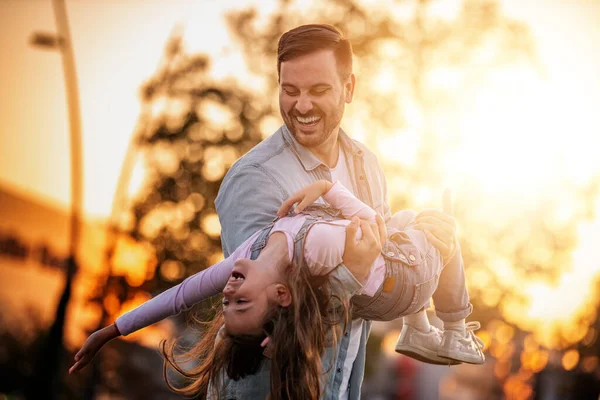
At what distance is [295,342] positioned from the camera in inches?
156

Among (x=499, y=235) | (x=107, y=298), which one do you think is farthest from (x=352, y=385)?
(x=499, y=235)

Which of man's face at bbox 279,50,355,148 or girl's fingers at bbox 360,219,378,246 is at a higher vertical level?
man's face at bbox 279,50,355,148

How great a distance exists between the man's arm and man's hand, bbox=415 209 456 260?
2.54 feet

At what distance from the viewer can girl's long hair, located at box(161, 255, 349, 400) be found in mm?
3955

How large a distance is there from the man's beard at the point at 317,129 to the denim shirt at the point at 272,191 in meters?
0.06

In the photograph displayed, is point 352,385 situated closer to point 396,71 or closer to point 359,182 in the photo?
point 359,182

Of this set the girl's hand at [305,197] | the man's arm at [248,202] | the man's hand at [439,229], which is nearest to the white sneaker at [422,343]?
the man's hand at [439,229]

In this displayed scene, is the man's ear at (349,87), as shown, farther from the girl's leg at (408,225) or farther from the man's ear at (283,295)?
the man's ear at (283,295)

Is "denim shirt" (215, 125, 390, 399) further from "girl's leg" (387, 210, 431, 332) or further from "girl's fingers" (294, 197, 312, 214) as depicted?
"girl's fingers" (294, 197, 312, 214)

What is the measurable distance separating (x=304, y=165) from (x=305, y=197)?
693mm

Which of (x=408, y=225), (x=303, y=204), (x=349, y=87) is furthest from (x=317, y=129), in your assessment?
(x=303, y=204)

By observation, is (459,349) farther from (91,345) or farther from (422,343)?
(91,345)

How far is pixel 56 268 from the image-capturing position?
32.4m

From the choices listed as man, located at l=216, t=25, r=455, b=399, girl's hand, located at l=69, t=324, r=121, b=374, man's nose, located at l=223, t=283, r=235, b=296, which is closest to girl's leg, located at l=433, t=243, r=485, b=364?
man, located at l=216, t=25, r=455, b=399
